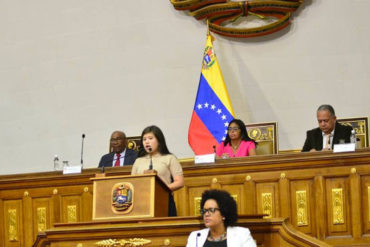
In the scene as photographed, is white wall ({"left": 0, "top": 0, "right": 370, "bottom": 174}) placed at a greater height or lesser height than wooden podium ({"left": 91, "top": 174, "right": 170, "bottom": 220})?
greater

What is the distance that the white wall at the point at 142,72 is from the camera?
8.75 m

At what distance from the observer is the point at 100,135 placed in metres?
9.40

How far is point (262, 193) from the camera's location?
6.78 m

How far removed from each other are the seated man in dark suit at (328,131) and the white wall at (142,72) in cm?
147

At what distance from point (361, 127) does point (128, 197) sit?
3076 millimetres

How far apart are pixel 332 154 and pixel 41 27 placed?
4463mm

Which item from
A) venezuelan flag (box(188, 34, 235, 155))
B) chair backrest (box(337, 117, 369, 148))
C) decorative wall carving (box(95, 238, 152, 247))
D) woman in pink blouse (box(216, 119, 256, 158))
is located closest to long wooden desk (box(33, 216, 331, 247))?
decorative wall carving (box(95, 238, 152, 247))

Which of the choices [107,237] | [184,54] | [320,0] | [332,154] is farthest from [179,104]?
[107,237]

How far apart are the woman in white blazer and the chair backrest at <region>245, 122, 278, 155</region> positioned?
258 cm

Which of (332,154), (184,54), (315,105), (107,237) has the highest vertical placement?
(184,54)

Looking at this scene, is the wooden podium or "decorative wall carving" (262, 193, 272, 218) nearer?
the wooden podium

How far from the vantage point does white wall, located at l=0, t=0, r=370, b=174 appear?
28.7 feet

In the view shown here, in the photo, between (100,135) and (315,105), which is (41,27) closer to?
(100,135)

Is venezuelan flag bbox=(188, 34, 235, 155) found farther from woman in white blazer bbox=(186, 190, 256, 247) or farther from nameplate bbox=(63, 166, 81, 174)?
woman in white blazer bbox=(186, 190, 256, 247)
